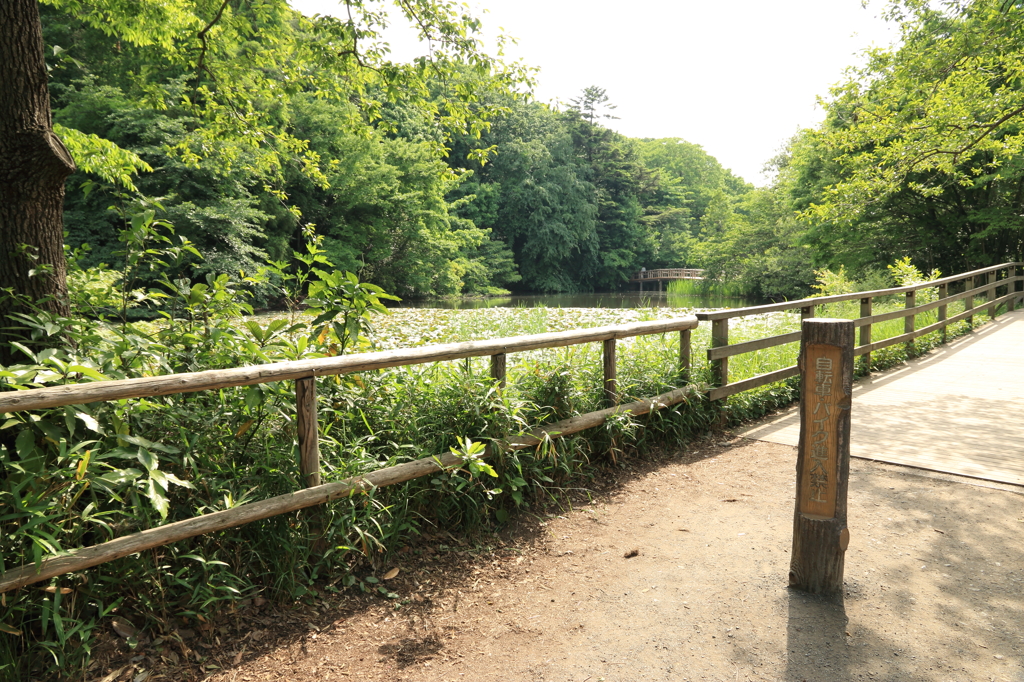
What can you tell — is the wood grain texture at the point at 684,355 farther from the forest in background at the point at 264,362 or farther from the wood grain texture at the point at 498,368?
the wood grain texture at the point at 498,368

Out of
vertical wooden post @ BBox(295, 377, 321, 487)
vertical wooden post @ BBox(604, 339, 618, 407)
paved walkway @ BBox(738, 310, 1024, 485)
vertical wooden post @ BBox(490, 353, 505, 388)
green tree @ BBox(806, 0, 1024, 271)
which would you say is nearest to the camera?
vertical wooden post @ BBox(295, 377, 321, 487)

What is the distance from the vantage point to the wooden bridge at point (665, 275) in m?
49.0

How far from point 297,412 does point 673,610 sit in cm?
204

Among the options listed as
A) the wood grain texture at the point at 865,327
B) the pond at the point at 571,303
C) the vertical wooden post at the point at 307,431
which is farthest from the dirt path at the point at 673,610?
the pond at the point at 571,303

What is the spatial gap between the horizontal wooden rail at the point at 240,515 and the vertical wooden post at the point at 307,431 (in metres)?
0.08

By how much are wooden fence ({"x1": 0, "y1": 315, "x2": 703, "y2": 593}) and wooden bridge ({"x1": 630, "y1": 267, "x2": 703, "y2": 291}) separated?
45190 mm

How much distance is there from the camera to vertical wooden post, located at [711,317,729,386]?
5.91m

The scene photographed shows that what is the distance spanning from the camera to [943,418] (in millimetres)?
6055

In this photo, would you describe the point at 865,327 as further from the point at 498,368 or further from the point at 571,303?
the point at 571,303

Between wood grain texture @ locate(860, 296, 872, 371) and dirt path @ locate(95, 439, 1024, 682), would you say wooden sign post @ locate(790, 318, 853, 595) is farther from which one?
wood grain texture @ locate(860, 296, 872, 371)

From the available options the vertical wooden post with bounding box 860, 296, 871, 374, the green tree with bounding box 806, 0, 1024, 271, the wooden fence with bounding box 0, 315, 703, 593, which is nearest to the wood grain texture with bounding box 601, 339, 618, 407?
the wooden fence with bounding box 0, 315, 703, 593

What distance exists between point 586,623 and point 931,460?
3.45 m

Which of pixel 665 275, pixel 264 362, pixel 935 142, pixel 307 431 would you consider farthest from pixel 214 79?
pixel 665 275

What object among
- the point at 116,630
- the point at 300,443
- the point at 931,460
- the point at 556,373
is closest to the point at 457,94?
the point at 556,373
